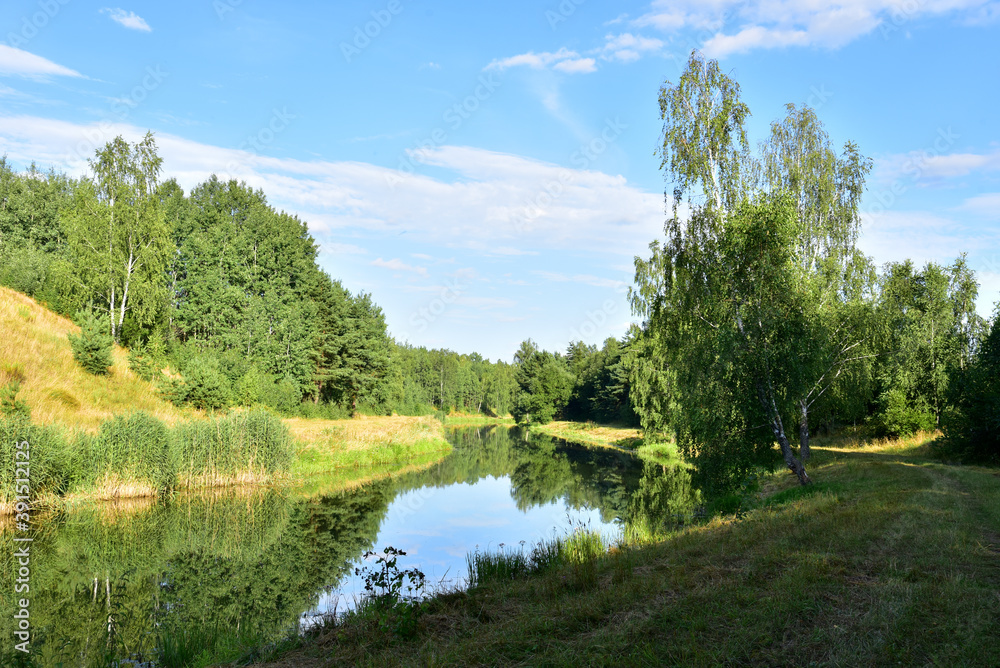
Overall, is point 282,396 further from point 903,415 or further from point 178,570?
point 903,415

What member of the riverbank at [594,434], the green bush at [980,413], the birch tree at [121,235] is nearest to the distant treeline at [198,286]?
the birch tree at [121,235]

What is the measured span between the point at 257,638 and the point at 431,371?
374ft

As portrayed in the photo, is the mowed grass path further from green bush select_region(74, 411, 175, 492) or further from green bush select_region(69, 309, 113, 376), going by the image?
green bush select_region(69, 309, 113, 376)

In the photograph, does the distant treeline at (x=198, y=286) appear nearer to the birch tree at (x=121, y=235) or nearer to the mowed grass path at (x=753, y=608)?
the birch tree at (x=121, y=235)

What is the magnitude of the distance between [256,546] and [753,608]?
1624 centimetres

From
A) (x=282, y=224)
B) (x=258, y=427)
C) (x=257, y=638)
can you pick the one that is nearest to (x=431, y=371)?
(x=282, y=224)

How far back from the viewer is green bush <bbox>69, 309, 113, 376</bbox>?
31.3m

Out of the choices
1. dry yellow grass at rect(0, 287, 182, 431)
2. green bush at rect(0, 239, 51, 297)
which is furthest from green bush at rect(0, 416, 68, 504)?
green bush at rect(0, 239, 51, 297)

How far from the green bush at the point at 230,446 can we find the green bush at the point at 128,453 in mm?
659

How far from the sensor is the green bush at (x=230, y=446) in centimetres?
2425

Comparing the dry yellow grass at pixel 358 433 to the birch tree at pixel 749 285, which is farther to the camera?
the dry yellow grass at pixel 358 433

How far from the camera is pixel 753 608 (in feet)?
20.8

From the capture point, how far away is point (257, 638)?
8.87 metres

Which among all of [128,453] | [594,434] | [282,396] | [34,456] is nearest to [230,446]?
[128,453]
